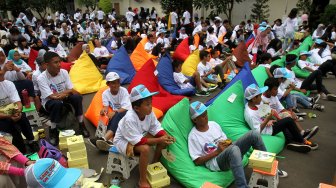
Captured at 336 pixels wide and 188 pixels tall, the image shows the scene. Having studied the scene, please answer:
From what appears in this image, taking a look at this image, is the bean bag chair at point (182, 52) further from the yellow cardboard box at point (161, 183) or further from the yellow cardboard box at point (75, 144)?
the yellow cardboard box at point (161, 183)

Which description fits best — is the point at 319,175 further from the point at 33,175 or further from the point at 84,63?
the point at 84,63

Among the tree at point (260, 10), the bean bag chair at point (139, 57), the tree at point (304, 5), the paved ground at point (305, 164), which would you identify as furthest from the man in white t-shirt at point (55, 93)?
the tree at point (260, 10)

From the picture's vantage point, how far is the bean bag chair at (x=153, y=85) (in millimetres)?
5539

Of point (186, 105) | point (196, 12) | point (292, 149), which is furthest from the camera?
point (196, 12)

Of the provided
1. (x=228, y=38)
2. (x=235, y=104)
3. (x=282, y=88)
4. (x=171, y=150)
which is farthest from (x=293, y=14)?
(x=171, y=150)

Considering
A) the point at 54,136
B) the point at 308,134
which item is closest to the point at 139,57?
the point at 54,136

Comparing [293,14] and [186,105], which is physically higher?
[293,14]

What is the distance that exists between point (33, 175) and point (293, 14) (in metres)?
10.7

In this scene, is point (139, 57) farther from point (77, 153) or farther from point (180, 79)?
point (77, 153)

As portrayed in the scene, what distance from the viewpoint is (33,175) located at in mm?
1978

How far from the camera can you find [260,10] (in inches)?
659

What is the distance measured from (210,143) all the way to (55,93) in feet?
8.46

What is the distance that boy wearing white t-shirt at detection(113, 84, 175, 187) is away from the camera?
10.3 ft

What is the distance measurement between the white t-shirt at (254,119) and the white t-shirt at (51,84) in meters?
2.81
